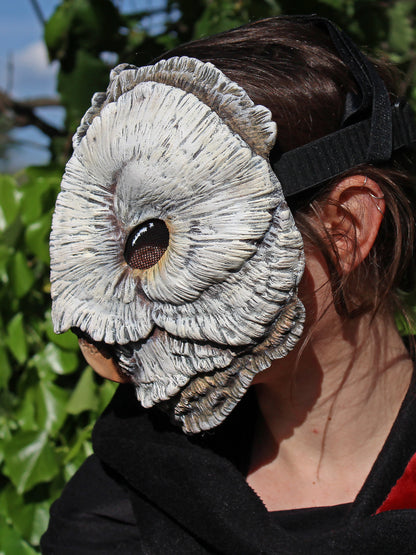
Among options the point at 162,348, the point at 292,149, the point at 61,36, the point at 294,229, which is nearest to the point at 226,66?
the point at 292,149

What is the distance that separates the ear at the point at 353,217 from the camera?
0.94 meters

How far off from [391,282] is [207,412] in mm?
377

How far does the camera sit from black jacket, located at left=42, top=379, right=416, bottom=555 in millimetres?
910

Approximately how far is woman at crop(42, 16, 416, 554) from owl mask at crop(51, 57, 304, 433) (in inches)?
2.8

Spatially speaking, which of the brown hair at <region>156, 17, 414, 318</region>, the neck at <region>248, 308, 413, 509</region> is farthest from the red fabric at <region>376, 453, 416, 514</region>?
the brown hair at <region>156, 17, 414, 318</region>

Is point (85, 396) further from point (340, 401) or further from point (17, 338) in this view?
point (340, 401)

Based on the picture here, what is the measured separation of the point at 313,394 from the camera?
1073 mm

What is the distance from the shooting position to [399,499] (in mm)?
928

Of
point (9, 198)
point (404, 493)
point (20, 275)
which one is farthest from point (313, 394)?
point (9, 198)

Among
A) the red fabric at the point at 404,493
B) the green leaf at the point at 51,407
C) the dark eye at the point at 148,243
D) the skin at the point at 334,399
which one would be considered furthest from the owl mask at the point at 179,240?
the green leaf at the point at 51,407

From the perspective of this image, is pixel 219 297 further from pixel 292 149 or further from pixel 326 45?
pixel 326 45

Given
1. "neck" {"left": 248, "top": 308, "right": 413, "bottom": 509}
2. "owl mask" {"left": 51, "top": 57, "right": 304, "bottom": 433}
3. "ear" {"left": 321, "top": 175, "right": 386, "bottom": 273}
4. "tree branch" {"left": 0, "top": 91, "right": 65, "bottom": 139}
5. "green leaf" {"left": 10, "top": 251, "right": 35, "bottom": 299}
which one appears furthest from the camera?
"tree branch" {"left": 0, "top": 91, "right": 65, "bottom": 139}

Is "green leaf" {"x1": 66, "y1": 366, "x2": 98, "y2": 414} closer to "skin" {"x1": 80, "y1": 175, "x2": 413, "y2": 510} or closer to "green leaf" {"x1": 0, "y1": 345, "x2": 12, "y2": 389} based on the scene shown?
"green leaf" {"x1": 0, "y1": 345, "x2": 12, "y2": 389}

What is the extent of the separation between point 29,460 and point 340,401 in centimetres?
84
